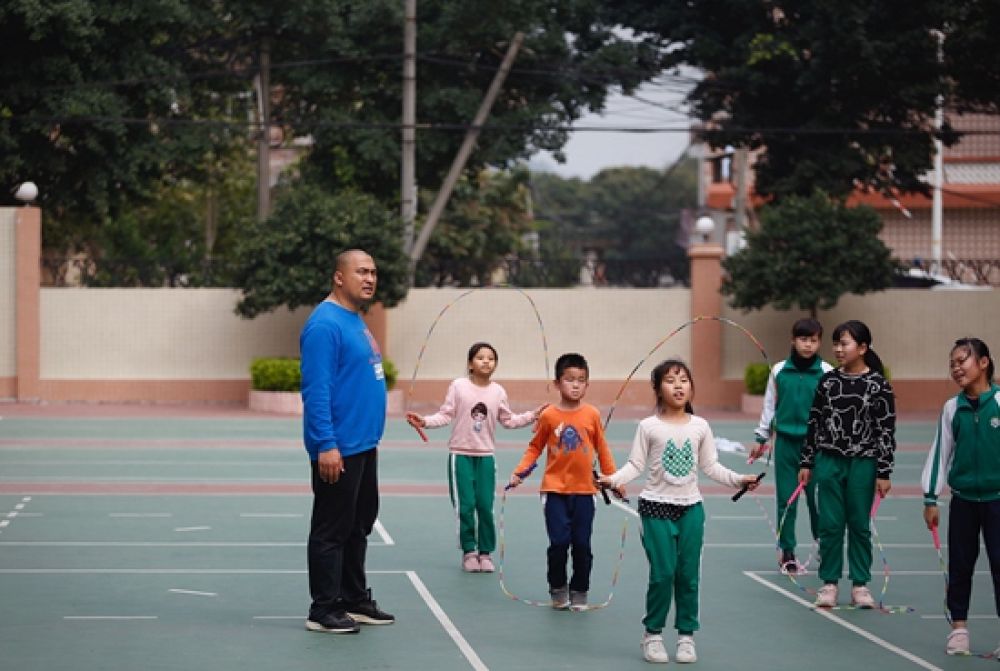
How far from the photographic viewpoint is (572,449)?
10961mm

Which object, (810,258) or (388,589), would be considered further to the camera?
(810,258)

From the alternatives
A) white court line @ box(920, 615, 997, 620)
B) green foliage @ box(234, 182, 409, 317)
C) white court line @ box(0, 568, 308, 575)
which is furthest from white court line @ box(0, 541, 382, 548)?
green foliage @ box(234, 182, 409, 317)

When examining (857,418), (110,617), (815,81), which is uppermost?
(815,81)

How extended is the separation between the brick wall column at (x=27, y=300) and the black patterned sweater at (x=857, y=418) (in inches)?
980

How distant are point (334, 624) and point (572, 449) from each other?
2.06 m

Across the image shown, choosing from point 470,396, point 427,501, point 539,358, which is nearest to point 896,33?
point 539,358

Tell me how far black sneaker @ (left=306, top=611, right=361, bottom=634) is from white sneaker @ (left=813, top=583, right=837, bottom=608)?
316 centimetres

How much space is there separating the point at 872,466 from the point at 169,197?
40.6m

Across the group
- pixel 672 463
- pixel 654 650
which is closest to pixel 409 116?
pixel 672 463

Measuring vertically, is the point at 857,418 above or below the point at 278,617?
above

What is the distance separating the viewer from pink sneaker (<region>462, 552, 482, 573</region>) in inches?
496

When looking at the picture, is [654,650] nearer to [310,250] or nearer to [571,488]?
[571,488]

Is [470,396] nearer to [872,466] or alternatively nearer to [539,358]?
[872,466]

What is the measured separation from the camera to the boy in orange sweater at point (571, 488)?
429 inches
